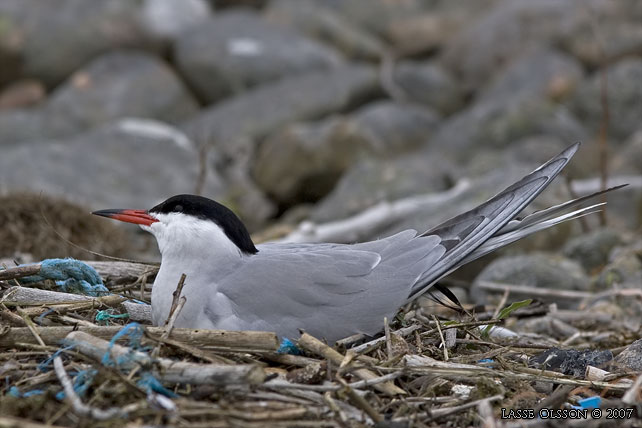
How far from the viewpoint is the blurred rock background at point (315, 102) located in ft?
36.3

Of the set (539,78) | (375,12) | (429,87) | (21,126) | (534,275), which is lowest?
(534,275)

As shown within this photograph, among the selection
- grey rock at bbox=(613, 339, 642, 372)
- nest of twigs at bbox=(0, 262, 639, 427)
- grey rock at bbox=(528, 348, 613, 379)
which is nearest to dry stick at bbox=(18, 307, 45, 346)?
nest of twigs at bbox=(0, 262, 639, 427)

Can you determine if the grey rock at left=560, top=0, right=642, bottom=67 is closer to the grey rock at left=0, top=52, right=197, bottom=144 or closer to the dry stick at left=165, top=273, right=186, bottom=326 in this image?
the grey rock at left=0, top=52, right=197, bottom=144

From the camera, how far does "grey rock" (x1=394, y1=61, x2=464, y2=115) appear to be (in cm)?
1616

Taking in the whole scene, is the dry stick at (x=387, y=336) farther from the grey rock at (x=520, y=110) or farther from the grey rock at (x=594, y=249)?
the grey rock at (x=520, y=110)

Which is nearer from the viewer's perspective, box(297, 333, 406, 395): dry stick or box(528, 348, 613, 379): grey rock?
box(297, 333, 406, 395): dry stick

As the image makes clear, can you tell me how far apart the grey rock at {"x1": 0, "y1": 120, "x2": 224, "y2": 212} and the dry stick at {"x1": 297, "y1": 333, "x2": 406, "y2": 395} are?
22.7ft

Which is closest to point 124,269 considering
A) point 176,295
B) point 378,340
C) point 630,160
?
point 176,295

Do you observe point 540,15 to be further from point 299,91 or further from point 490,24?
point 299,91

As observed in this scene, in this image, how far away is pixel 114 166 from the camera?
12.0 m

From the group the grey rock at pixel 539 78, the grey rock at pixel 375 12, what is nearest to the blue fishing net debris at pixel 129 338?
the grey rock at pixel 539 78

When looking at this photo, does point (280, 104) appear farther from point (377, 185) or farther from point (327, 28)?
point (377, 185)

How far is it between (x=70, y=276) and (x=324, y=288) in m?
1.42

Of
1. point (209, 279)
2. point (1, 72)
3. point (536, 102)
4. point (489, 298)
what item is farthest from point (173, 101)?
point (209, 279)
